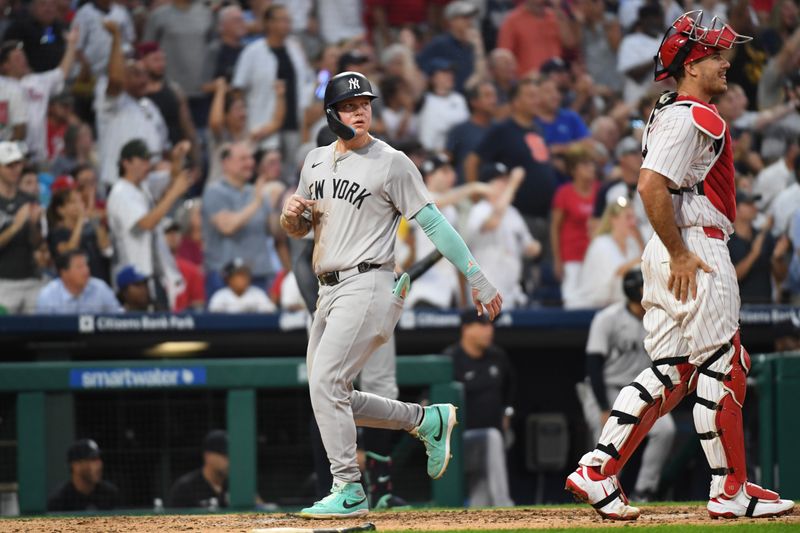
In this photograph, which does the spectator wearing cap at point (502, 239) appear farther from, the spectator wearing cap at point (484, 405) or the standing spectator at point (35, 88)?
the standing spectator at point (35, 88)

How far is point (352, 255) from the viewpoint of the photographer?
527 centimetres

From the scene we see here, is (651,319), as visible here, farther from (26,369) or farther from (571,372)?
(571,372)

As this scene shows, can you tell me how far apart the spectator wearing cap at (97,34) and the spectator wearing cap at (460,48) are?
9.11 feet

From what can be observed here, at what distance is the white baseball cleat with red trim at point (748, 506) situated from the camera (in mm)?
5000

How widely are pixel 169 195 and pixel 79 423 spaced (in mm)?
2482

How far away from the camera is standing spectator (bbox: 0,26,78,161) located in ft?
33.8

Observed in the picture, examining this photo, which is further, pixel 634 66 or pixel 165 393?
pixel 634 66

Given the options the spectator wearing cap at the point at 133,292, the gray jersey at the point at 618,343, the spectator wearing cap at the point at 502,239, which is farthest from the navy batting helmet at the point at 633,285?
the spectator wearing cap at the point at 133,292

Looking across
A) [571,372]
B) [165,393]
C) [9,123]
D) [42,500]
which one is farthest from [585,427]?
[9,123]

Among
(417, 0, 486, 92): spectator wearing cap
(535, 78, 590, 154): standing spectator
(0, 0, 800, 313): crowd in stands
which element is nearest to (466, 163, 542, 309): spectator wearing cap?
(0, 0, 800, 313): crowd in stands

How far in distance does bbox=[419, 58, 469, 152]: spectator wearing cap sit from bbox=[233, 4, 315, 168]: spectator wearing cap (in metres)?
1.06

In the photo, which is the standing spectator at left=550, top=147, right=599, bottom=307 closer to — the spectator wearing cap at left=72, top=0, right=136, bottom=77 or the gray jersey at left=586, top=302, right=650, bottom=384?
→ the gray jersey at left=586, top=302, right=650, bottom=384

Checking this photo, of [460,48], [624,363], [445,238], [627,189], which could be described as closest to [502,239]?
[627,189]

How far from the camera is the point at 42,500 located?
24.9 ft
